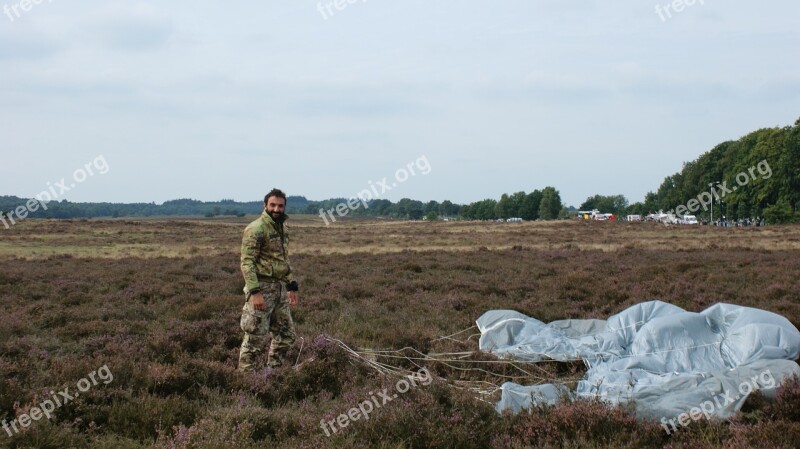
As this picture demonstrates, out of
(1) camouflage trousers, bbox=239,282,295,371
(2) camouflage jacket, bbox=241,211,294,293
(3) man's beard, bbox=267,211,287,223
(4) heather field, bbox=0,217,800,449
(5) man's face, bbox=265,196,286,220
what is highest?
(5) man's face, bbox=265,196,286,220

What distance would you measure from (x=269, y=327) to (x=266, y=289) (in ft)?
1.71

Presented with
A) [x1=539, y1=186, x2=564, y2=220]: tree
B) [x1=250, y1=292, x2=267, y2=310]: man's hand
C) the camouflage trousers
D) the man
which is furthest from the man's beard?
[x1=539, y1=186, x2=564, y2=220]: tree

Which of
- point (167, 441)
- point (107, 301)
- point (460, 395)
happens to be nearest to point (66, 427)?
point (167, 441)

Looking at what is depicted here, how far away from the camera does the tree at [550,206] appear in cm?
12319

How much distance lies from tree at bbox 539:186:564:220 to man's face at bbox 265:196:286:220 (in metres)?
121

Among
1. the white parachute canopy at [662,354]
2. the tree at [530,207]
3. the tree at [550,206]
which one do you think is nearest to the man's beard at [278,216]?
the white parachute canopy at [662,354]

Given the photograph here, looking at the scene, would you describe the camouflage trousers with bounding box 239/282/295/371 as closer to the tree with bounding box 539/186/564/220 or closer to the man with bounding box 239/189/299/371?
the man with bounding box 239/189/299/371

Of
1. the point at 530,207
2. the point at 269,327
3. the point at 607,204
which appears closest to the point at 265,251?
the point at 269,327

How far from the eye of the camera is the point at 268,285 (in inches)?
260

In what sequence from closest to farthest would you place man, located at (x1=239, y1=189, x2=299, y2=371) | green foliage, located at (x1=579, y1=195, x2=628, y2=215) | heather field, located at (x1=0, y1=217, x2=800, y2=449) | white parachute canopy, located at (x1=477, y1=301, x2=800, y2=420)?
heather field, located at (x1=0, y1=217, x2=800, y2=449), white parachute canopy, located at (x1=477, y1=301, x2=800, y2=420), man, located at (x1=239, y1=189, x2=299, y2=371), green foliage, located at (x1=579, y1=195, x2=628, y2=215)

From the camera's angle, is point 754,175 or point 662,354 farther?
point 754,175

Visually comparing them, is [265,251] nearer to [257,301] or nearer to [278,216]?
[278,216]

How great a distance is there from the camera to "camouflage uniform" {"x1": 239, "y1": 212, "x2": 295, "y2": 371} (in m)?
6.45

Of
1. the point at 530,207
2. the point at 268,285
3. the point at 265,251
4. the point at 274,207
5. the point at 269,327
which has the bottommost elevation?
the point at 269,327
